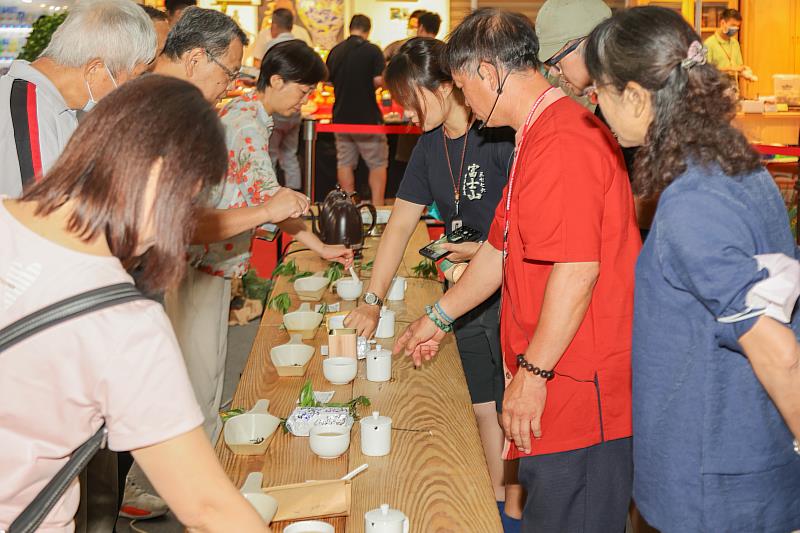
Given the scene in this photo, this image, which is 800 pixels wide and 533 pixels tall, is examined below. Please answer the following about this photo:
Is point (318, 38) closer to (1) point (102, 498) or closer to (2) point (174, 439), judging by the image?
(1) point (102, 498)

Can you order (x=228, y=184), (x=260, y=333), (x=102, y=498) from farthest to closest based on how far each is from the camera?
(x=228, y=184)
(x=260, y=333)
(x=102, y=498)

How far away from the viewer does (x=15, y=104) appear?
83.0 inches

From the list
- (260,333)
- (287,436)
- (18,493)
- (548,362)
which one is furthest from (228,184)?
(18,493)

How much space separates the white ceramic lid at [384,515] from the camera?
1.46 m

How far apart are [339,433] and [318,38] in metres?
8.03

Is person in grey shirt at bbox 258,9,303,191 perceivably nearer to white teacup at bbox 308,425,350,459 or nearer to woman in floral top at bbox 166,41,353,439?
woman in floral top at bbox 166,41,353,439

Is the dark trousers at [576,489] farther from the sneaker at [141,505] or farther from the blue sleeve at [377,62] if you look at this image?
the blue sleeve at [377,62]

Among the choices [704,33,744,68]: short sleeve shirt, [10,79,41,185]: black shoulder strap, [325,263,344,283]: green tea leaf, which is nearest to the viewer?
[10,79,41,185]: black shoulder strap

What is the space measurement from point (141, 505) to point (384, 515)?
182 cm

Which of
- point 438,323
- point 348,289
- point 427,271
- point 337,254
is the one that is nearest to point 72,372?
point 438,323

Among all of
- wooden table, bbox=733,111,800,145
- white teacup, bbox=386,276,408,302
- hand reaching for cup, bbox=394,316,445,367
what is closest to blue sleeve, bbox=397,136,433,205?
white teacup, bbox=386,276,408,302

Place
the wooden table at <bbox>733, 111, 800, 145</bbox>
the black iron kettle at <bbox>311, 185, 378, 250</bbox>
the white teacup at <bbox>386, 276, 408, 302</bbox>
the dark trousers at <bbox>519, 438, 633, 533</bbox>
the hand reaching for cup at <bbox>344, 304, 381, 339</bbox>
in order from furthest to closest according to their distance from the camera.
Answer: the wooden table at <bbox>733, 111, 800, 145</bbox> < the black iron kettle at <bbox>311, 185, 378, 250</bbox> < the white teacup at <bbox>386, 276, 408, 302</bbox> < the hand reaching for cup at <bbox>344, 304, 381, 339</bbox> < the dark trousers at <bbox>519, 438, 633, 533</bbox>

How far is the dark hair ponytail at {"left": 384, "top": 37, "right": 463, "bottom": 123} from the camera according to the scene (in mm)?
2658

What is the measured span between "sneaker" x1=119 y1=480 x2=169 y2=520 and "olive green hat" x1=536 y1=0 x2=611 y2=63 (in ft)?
6.41
